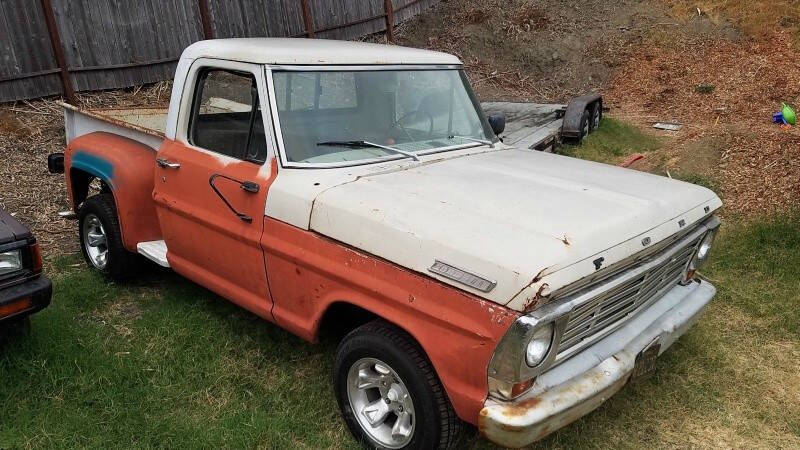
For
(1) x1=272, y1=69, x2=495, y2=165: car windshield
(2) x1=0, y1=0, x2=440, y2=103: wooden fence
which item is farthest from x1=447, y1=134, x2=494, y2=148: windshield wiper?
(2) x1=0, y1=0, x2=440, y2=103: wooden fence

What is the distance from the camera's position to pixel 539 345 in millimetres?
2473

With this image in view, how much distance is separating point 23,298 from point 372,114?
7.05 ft

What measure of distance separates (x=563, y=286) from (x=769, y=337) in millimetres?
2617

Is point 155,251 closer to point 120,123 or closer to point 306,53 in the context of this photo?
point 120,123

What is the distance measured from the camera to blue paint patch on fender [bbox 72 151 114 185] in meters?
4.25

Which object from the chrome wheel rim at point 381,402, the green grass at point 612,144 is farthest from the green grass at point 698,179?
the chrome wheel rim at point 381,402

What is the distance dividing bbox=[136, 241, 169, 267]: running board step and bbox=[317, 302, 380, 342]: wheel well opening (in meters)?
1.34

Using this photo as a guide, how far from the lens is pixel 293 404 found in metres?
3.44

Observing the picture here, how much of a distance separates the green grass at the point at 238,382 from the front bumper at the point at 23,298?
465 mm

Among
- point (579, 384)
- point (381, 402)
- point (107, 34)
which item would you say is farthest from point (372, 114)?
point (107, 34)

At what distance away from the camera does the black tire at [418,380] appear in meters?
2.67

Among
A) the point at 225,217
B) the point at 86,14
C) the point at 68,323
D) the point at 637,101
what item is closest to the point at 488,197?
the point at 225,217

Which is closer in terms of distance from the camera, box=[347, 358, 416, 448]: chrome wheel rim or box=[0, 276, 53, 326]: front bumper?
box=[347, 358, 416, 448]: chrome wheel rim

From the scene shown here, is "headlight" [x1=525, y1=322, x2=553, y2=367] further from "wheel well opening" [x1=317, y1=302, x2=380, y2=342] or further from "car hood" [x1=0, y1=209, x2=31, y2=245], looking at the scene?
"car hood" [x1=0, y1=209, x2=31, y2=245]
